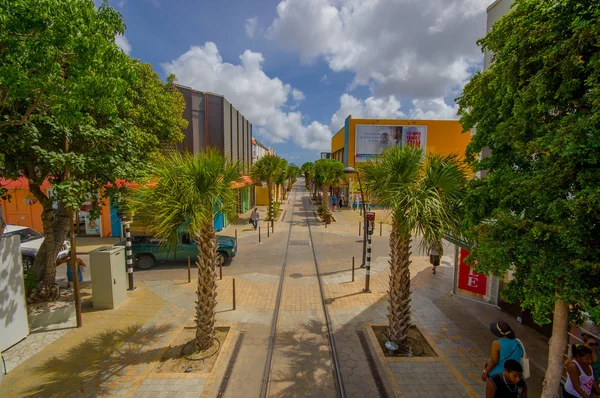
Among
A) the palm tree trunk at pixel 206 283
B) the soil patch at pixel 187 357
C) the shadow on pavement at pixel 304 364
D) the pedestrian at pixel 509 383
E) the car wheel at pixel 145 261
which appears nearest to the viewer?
the pedestrian at pixel 509 383

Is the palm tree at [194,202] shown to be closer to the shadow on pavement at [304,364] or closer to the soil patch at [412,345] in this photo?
the shadow on pavement at [304,364]

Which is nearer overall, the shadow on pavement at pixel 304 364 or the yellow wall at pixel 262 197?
the shadow on pavement at pixel 304 364

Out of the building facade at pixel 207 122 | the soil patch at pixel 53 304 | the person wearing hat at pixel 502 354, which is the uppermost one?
the building facade at pixel 207 122

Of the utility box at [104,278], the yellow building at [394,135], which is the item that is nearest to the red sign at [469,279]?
the utility box at [104,278]

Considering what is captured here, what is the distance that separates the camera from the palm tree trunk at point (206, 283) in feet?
19.3

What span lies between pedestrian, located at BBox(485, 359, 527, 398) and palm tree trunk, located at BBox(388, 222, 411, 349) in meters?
2.21

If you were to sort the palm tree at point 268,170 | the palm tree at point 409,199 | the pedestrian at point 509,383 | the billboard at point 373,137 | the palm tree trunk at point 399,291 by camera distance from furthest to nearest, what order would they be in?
the billboard at point 373,137
the palm tree at point 268,170
the palm tree trunk at point 399,291
the palm tree at point 409,199
the pedestrian at point 509,383

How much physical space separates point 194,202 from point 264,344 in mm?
3696

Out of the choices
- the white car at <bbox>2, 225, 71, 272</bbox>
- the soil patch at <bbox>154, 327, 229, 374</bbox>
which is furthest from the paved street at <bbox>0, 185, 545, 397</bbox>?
the white car at <bbox>2, 225, 71, 272</bbox>

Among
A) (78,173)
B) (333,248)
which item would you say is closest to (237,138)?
(333,248)

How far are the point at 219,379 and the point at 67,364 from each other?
315 cm

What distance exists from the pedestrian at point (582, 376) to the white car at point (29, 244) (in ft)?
47.8

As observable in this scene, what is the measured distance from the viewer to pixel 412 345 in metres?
6.54

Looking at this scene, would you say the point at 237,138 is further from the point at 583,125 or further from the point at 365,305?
the point at 583,125
